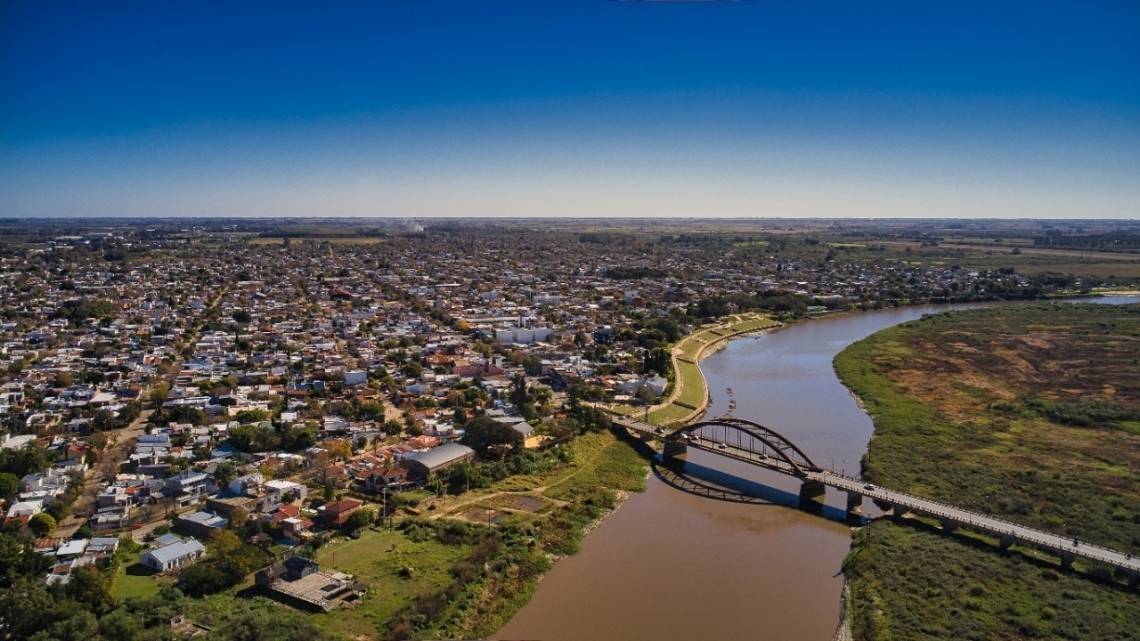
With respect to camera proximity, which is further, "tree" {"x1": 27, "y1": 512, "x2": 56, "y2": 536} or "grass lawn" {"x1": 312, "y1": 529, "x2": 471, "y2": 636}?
"tree" {"x1": 27, "y1": 512, "x2": 56, "y2": 536}

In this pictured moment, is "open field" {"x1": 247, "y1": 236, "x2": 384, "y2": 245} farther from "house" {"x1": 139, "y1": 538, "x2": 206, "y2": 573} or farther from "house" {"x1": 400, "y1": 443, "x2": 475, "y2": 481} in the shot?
"house" {"x1": 139, "y1": 538, "x2": 206, "y2": 573}

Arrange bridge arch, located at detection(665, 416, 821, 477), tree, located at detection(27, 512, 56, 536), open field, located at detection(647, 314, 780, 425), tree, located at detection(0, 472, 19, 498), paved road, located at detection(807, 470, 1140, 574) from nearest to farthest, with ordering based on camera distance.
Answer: paved road, located at detection(807, 470, 1140, 574)
tree, located at detection(27, 512, 56, 536)
tree, located at detection(0, 472, 19, 498)
bridge arch, located at detection(665, 416, 821, 477)
open field, located at detection(647, 314, 780, 425)

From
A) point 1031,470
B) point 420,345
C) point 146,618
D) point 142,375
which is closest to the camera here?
point 146,618

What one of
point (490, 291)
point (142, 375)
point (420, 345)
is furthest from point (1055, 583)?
point (490, 291)

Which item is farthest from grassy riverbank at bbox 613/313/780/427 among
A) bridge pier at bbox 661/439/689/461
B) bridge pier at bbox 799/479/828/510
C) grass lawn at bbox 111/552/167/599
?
→ grass lawn at bbox 111/552/167/599

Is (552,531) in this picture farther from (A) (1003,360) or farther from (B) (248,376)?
(A) (1003,360)

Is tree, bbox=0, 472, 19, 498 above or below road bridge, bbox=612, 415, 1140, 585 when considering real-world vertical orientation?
above

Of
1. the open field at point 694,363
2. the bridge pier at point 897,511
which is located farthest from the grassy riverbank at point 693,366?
the bridge pier at point 897,511

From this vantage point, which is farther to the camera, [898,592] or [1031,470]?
[1031,470]
